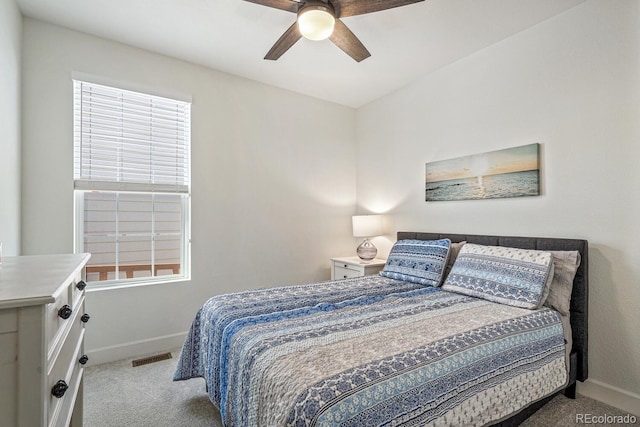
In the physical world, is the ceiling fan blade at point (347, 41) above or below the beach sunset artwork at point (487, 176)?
above

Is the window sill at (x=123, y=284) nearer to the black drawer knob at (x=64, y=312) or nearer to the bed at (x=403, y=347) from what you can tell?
the bed at (x=403, y=347)

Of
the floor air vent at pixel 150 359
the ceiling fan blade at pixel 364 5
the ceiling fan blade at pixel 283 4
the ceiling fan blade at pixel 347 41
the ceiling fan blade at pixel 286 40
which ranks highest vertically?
the ceiling fan blade at pixel 283 4

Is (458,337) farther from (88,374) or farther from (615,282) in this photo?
(88,374)

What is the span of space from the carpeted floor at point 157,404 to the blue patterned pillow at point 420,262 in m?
1.07

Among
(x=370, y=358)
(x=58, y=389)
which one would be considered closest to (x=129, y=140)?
(x=58, y=389)

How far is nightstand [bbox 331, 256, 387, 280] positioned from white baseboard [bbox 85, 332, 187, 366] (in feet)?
5.73

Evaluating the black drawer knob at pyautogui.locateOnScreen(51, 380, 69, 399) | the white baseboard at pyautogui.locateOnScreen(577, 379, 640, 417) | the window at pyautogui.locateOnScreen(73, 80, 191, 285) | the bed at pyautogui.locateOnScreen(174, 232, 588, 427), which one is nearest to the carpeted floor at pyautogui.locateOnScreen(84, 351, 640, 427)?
the white baseboard at pyautogui.locateOnScreen(577, 379, 640, 417)

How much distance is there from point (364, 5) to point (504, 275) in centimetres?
197

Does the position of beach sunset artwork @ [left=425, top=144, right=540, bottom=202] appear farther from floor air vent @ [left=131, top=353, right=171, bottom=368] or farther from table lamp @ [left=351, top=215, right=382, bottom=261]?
floor air vent @ [left=131, top=353, right=171, bottom=368]

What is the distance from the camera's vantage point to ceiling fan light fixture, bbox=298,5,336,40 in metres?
1.78

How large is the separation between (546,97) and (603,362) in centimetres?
192

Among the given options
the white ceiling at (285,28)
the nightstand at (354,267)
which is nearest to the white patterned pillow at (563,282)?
the nightstand at (354,267)

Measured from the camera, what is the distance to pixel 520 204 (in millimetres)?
2535

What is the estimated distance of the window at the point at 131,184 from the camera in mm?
2625
